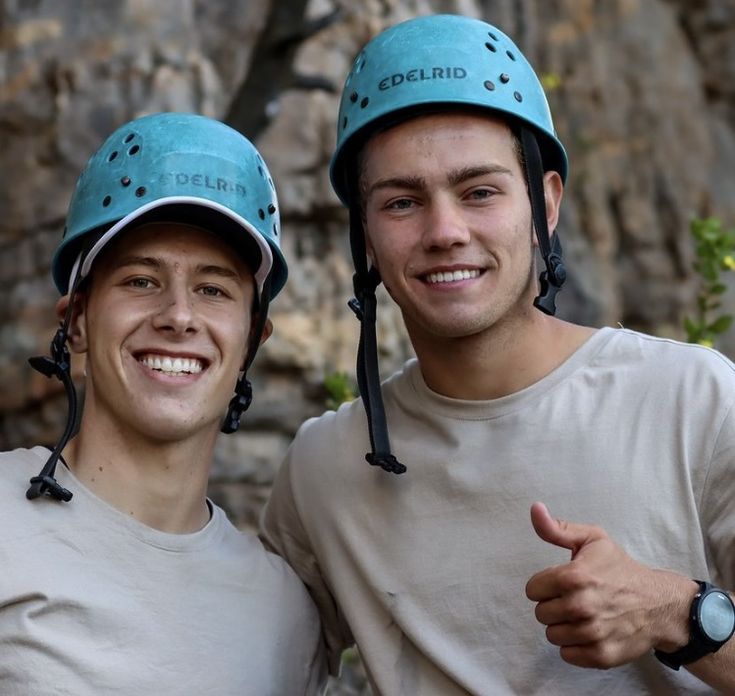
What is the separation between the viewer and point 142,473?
364 cm

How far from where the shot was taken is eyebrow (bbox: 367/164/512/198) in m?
3.47

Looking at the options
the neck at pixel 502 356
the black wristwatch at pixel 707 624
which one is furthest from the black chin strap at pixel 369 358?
the black wristwatch at pixel 707 624

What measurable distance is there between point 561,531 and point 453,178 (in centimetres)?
108

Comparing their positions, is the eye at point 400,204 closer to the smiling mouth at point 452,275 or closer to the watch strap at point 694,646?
the smiling mouth at point 452,275

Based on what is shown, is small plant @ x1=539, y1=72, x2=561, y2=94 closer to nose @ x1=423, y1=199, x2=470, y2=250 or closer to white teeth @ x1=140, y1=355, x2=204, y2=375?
nose @ x1=423, y1=199, x2=470, y2=250

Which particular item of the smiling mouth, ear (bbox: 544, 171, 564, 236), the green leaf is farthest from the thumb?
the green leaf

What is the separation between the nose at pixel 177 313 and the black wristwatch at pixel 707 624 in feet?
5.03

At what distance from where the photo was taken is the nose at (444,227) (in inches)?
134

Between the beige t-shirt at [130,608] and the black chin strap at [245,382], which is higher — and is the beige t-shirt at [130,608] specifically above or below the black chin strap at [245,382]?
below

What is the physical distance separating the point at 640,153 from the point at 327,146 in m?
3.56

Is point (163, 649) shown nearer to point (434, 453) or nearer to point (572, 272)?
point (434, 453)

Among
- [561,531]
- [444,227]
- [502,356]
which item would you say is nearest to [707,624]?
[561,531]

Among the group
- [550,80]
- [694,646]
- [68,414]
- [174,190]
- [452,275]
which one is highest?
[550,80]

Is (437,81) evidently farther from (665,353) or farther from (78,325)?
(78,325)
